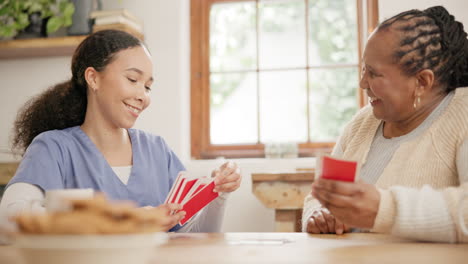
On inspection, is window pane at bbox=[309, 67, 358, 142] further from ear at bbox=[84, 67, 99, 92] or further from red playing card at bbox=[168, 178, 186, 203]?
red playing card at bbox=[168, 178, 186, 203]

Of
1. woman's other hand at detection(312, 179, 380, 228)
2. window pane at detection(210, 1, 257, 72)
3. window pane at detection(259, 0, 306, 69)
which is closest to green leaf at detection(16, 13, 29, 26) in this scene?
window pane at detection(210, 1, 257, 72)

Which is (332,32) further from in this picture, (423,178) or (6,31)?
(423,178)

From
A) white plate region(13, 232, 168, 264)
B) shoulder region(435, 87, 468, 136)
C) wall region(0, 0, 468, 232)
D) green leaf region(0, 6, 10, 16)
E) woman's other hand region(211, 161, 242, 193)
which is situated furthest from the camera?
green leaf region(0, 6, 10, 16)

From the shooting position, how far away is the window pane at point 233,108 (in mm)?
3623

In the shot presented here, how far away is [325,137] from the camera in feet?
11.5

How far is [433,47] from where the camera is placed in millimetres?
1537

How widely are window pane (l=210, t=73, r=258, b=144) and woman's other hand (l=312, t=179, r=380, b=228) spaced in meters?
2.47

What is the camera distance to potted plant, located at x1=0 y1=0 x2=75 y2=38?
3.37 metres

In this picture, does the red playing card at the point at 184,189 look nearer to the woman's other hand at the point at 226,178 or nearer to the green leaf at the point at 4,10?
the woman's other hand at the point at 226,178

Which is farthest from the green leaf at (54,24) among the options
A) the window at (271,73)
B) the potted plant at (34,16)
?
the window at (271,73)

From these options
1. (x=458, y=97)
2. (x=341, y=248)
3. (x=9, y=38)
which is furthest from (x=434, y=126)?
(x=9, y=38)

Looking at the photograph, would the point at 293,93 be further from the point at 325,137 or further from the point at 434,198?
the point at 434,198

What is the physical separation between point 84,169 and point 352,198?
3.12ft

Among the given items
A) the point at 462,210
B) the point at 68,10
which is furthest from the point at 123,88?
the point at 68,10
